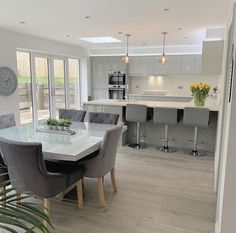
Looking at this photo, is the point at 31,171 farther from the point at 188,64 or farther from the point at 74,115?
the point at 188,64

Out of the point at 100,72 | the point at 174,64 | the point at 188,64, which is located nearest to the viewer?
the point at 188,64

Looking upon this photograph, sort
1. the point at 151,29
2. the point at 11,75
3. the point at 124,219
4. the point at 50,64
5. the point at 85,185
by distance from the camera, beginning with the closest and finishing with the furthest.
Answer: the point at 124,219, the point at 85,185, the point at 151,29, the point at 11,75, the point at 50,64

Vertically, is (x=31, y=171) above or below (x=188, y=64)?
below

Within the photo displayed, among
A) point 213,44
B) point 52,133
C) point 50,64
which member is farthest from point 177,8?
point 50,64

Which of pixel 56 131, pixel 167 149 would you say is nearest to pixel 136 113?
pixel 167 149

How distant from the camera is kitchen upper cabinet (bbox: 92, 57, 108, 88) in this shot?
8586 millimetres

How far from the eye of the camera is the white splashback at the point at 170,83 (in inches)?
320

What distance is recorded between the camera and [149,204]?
9.61 feet

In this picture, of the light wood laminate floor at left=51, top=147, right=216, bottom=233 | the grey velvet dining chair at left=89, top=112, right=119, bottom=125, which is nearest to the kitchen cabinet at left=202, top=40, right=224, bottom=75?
the light wood laminate floor at left=51, top=147, right=216, bottom=233

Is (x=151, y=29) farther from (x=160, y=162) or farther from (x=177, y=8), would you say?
(x=160, y=162)

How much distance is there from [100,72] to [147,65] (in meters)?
1.69

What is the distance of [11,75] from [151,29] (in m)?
3.24

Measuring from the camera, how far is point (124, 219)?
262 cm

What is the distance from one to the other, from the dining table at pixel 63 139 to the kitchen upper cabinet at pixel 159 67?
492 centimetres
